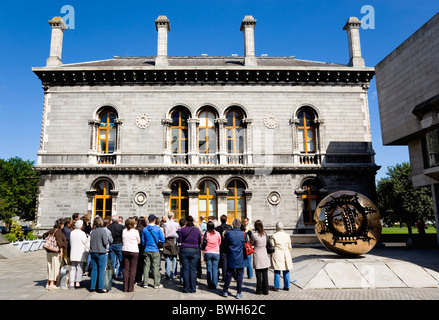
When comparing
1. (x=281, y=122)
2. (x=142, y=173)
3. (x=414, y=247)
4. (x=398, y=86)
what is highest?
(x=398, y=86)

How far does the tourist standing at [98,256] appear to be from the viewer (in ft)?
23.5

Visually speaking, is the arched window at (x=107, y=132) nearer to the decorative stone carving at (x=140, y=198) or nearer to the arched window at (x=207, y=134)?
the decorative stone carving at (x=140, y=198)

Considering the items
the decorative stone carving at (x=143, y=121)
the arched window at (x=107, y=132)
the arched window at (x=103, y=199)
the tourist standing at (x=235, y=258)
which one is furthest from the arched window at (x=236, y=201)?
the tourist standing at (x=235, y=258)

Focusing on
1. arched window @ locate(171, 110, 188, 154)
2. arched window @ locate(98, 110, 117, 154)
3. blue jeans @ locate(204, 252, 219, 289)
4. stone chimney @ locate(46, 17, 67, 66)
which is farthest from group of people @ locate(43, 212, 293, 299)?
stone chimney @ locate(46, 17, 67, 66)

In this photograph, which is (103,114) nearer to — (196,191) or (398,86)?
(196,191)

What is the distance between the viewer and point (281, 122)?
61.1 ft

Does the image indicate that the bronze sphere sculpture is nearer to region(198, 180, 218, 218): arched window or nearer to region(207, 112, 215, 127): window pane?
region(198, 180, 218, 218): arched window

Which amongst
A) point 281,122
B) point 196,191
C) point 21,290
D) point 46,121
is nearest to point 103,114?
point 46,121

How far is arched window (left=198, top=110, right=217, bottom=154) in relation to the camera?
18.5 metres

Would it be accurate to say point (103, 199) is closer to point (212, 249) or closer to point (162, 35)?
point (162, 35)

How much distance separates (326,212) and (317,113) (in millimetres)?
11181

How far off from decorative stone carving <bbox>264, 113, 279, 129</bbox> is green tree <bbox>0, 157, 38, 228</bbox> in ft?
117

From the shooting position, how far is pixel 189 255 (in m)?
7.13

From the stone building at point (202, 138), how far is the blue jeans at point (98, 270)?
397 inches
